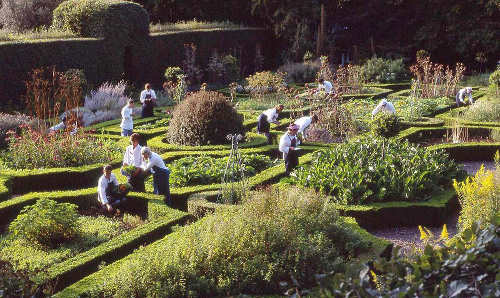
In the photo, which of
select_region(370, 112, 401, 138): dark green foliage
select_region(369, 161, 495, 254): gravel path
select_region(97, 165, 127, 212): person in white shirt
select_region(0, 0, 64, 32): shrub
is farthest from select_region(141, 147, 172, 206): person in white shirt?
select_region(0, 0, 64, 32): shrub

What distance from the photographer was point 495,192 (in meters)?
7.67

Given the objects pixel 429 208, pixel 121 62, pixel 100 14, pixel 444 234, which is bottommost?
pixel 429 208

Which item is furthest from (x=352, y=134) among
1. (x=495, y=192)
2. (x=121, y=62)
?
(x=121, y=62)

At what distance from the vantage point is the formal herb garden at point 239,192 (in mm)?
6030

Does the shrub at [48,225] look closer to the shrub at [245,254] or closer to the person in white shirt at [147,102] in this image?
the shrub at [245,254]

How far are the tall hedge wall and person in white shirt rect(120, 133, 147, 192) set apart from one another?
8958 millimetres

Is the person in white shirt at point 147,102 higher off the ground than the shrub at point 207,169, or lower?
higher

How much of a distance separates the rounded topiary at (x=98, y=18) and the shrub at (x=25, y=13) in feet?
18.3

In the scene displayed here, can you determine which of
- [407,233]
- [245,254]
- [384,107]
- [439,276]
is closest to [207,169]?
[407,233]

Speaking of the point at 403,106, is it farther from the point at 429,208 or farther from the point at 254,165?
the point at 429,208

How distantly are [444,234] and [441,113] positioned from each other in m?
12.7

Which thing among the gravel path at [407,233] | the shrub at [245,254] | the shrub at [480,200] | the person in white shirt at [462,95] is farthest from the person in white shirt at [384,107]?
the shrub at [245,254]

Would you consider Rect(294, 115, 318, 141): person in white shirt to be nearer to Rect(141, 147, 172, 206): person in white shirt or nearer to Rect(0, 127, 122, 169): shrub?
Rect(0, 127, 122, 169): shrub

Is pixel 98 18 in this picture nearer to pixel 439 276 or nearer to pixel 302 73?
pixel 302 73
